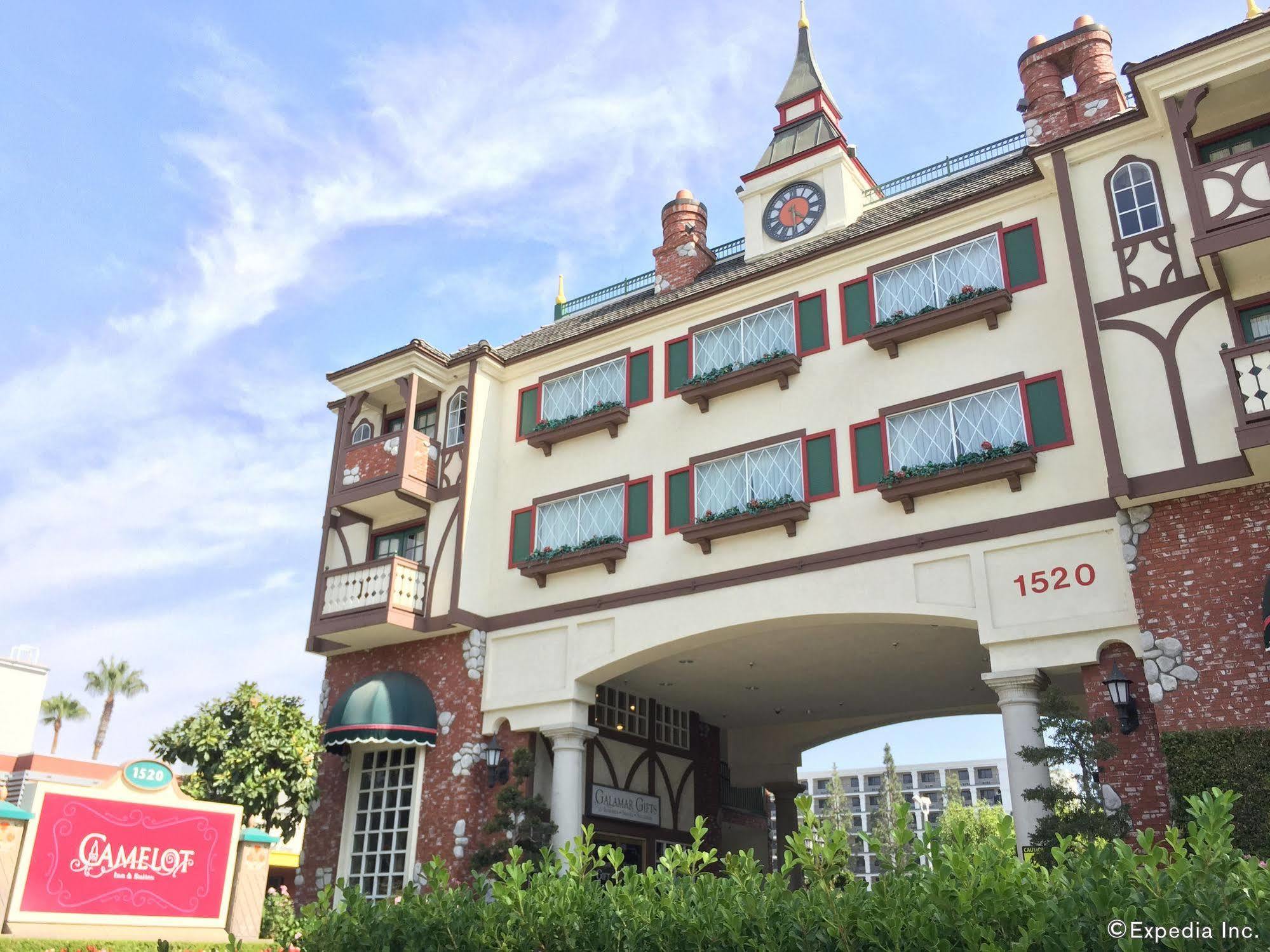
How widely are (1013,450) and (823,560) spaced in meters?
3.46

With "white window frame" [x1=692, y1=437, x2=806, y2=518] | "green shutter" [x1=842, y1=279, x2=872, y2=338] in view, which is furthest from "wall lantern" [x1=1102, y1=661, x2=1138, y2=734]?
"green shutter" [x1=842, y1=279, x2=872, y2=338]

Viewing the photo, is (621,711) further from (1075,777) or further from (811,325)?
(1075,777)

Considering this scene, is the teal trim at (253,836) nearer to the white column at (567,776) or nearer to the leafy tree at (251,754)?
the leafy tree at (251,754)

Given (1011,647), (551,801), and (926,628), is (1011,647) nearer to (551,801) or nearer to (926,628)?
(926,628)

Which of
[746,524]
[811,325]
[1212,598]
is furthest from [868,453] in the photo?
[1212,598]

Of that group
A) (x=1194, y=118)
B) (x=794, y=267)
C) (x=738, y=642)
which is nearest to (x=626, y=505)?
(x=738, y=642)

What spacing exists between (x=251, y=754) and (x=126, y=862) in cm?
468

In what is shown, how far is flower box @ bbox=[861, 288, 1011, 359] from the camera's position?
16.5m

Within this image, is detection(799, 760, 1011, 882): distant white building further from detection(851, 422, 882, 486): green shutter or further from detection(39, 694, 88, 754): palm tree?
detection(851, 422, 882, 486): green shutter

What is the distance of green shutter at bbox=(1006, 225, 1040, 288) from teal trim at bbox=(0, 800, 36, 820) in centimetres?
1626

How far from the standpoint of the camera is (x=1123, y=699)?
43.9ft

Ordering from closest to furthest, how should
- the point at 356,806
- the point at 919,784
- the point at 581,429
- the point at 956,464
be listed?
1. the point at 956,464
2. the point at 581,429
3. the point at 356,806
4. the point at 919,784

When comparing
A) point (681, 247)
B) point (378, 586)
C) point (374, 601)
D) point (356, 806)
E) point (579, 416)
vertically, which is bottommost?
point (356, 806)

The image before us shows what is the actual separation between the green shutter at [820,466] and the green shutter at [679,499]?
2.32 m
